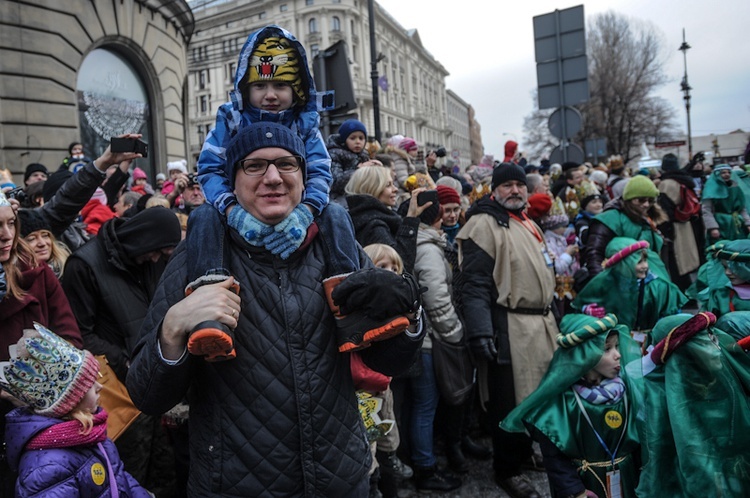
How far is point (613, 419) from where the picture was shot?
3225 millimetres

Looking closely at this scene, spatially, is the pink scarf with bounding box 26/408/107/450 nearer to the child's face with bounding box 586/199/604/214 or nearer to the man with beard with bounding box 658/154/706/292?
the child's face with bounding box 586/199/604/214

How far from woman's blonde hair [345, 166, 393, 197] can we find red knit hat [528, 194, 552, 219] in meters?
2.18

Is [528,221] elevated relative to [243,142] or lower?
lower

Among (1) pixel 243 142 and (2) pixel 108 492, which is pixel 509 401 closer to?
(2) pixel 108 492

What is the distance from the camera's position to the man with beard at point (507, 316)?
389 cm

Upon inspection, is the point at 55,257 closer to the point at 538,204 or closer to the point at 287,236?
the point at 287,236

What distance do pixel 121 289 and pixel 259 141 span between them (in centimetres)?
191

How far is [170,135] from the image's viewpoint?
1486cm

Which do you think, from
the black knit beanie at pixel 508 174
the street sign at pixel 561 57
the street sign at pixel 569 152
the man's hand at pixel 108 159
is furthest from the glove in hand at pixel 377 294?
the street sign at pixel 569 152

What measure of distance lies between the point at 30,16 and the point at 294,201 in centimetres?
1214

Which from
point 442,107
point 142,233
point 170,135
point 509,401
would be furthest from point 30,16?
point 442,107

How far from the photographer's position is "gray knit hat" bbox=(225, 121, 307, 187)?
5.88 feet

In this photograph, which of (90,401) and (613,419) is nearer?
(90,401)

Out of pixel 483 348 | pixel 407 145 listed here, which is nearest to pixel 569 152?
pixel 407 145
